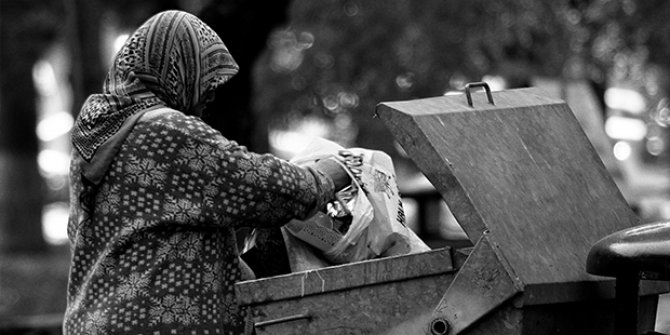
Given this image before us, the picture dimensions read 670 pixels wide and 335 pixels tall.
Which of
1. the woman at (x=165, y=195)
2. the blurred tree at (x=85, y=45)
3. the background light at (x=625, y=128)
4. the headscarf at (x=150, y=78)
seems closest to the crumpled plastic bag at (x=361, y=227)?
the woman at (x=165, y=195)

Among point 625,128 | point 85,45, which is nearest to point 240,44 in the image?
point 85,45

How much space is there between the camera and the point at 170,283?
3.79 metres

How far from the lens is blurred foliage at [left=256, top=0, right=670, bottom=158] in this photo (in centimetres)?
1198

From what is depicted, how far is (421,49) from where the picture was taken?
39.4ft

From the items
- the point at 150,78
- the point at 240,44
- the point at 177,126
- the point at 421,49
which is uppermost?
the point at 150,78

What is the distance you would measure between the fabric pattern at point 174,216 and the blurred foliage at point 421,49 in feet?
26.7

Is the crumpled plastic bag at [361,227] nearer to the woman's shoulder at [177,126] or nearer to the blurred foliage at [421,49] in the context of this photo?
the woman's shoulder at [177,126]

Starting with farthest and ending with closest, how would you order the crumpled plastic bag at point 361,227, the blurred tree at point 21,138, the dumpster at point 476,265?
the blurred tree at point 21,138 → the crumpled plastic bag at point 361,227 → the dumpster at point 476,265

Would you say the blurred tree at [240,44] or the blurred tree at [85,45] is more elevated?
the blurred tree at [240,44]

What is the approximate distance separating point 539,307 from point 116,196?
3.74ft

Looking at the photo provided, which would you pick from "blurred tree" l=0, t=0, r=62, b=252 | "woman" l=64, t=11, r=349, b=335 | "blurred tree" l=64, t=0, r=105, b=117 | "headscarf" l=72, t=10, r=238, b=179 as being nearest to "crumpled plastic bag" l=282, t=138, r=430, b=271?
"woman" l=64, t=11, r=349, b=335

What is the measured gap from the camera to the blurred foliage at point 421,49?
11984 millimetres

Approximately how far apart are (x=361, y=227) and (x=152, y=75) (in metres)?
0.72

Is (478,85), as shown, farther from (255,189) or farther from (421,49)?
(421,49)
